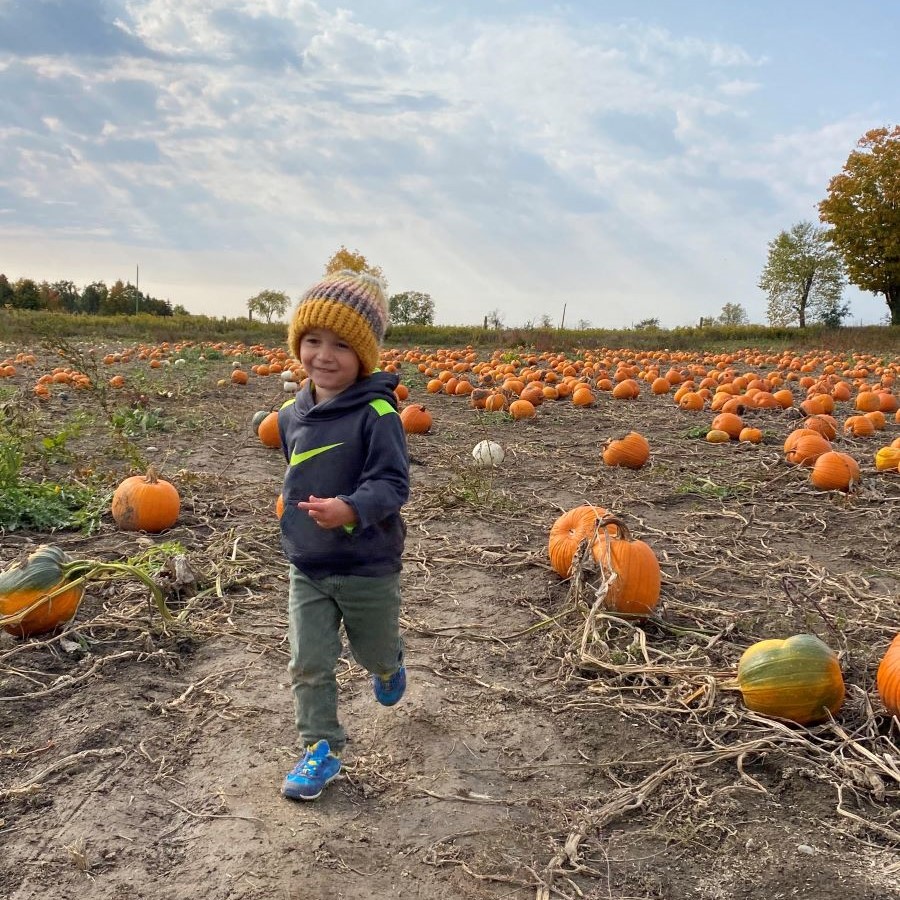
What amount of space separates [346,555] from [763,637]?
2.20m

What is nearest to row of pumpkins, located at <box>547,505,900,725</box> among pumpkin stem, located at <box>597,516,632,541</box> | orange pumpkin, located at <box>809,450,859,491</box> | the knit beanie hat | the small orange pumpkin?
pumpkin stem, located at <box>597,516,632,541</box>

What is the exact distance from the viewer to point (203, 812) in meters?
2.56

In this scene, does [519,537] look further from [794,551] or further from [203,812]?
[203,812]

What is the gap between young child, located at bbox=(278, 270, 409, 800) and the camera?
2.77 m

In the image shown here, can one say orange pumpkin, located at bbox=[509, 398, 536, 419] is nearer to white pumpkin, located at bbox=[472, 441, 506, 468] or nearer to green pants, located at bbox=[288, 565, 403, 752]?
white pumpkin, located at bbox=[472, 441, 506, 468]

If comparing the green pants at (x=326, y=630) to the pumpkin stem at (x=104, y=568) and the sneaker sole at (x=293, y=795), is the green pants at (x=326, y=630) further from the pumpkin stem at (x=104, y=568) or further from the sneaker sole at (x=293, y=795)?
the pumpkin stem at (x=104, y=568)

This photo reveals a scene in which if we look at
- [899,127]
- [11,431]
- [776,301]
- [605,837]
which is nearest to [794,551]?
[605,837]

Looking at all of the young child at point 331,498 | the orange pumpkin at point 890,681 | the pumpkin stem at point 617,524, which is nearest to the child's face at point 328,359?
the young child at point 331,498

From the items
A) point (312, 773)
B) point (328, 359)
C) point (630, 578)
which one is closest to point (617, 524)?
point (630, 578)

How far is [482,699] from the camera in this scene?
339 cm

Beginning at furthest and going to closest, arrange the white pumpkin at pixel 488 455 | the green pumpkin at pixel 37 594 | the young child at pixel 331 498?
the white pumpkin at pixel 488 455
the green pumpkin at pixel 37 594
the young child at pixel 331 498

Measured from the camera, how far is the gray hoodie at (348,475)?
108 inches

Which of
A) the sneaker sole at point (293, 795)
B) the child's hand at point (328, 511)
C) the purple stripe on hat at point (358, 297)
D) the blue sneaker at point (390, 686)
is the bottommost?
the sneaker sole at point (293, 795)

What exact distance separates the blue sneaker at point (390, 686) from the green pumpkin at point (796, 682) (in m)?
1.37
